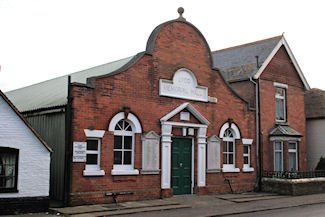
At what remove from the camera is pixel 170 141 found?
15.7 m

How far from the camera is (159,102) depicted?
15.7 meters

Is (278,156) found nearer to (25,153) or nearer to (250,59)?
(250,59)

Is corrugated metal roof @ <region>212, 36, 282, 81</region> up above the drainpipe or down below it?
above

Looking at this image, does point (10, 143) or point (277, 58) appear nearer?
point (10, 143)

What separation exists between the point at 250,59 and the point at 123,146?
1019 cm

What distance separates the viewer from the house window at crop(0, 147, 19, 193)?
449 inches

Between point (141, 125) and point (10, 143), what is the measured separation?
4977 mm

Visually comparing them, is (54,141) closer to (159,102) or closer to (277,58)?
(159,102)

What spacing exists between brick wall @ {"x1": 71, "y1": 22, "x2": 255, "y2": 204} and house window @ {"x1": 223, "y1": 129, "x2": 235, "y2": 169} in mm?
251

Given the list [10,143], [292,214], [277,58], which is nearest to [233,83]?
[277,58]

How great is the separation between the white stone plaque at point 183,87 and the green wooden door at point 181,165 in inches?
73.3

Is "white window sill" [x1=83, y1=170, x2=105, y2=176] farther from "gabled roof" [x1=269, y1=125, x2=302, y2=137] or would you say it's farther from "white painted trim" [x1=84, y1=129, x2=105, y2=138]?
"gabled roof" [x1=269, y1=125, x2=302, y2=137]

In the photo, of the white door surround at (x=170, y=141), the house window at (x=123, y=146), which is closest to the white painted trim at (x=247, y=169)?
the white door surround at (x=170, y=141)

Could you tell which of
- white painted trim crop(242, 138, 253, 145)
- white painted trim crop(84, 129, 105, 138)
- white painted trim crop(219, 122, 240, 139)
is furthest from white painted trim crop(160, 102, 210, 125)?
white painted trim crop(242, 138, 253, 145)
